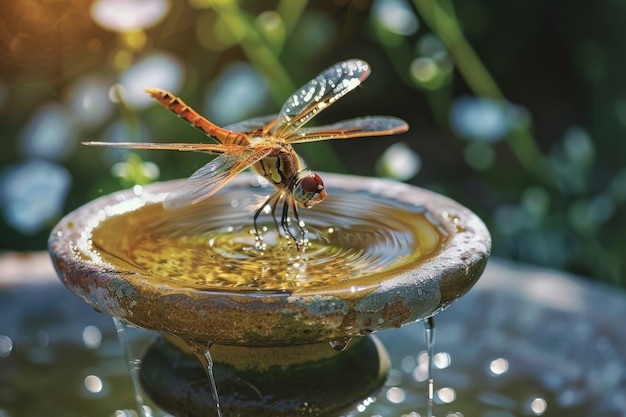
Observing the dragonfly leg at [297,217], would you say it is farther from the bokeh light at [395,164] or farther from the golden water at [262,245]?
the bokeh light at [395,164]

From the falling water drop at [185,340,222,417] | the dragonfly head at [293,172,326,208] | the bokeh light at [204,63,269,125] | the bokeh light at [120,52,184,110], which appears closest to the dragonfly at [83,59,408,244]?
the dragonfly head at [293,172,326,208]

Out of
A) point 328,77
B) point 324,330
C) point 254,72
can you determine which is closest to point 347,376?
point 324,330

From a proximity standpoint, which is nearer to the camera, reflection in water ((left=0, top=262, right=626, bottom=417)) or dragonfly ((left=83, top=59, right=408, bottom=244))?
dragonfly ((left=83, top=59, right=408, bottom=244))

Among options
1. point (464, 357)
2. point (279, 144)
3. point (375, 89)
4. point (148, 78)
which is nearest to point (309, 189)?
point (279, 144)

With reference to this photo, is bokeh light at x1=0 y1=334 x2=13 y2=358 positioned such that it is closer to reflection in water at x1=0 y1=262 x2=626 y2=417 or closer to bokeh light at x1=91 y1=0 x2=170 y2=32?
reflection in water at x1=0 y1=262 x2=626 y2=417

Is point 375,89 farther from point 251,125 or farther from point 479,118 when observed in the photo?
point 251,125

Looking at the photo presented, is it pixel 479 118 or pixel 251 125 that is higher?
pixel 251 125
